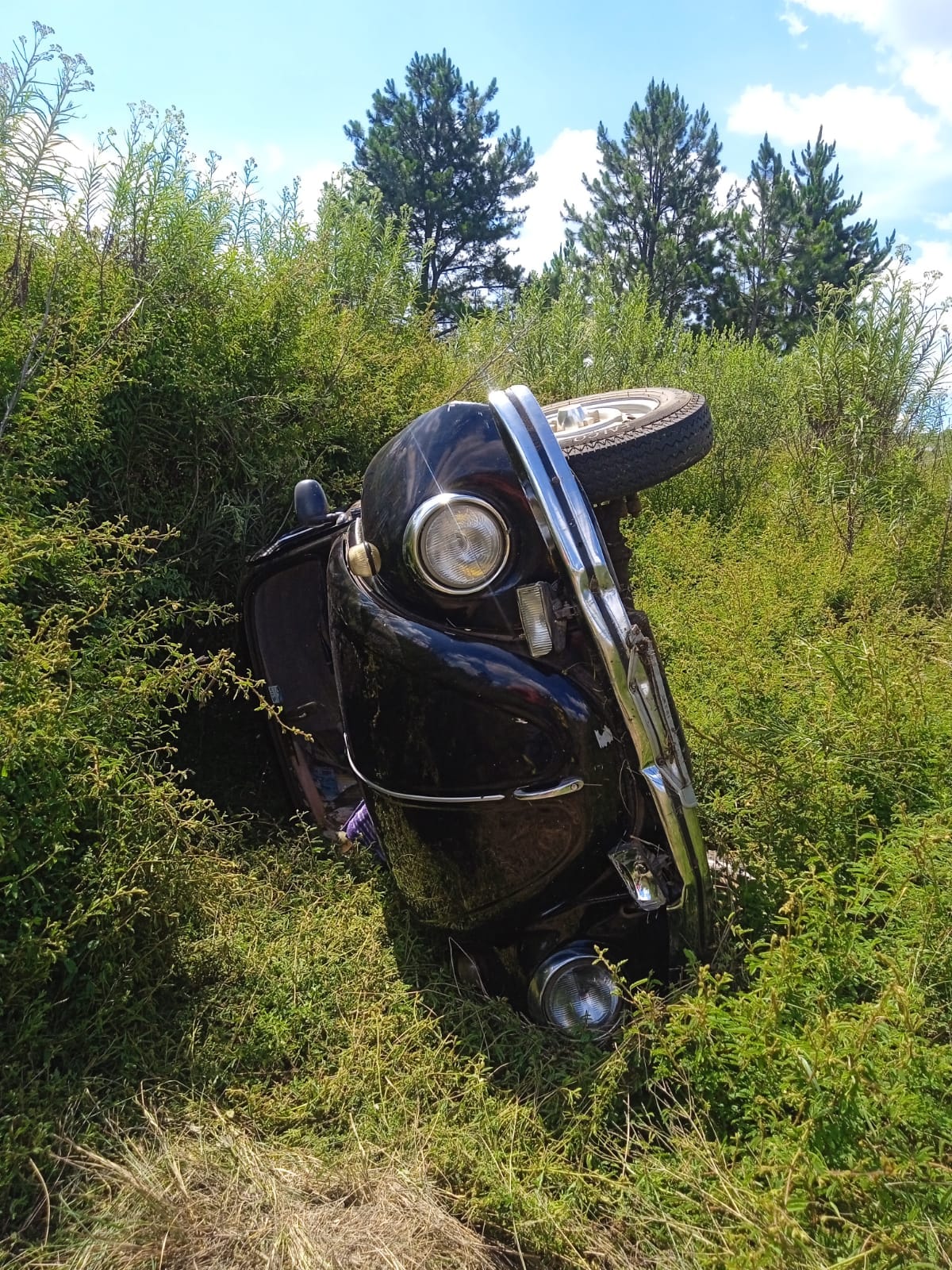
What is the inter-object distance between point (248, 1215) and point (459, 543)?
168cm

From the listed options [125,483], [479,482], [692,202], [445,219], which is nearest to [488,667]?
[479,482]

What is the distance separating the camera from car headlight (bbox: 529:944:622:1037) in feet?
7.55

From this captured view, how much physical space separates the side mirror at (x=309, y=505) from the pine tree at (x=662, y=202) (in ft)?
81.0

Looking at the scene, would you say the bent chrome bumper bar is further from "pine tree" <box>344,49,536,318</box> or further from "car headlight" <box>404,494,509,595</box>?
"pine tree" <box>344,49,536,318</box>

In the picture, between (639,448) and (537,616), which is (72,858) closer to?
(537,616)

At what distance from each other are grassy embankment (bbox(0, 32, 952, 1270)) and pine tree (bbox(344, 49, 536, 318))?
21.1m

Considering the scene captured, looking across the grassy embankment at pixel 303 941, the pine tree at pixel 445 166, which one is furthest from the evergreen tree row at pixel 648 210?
the grassy embankment at pixel 303 941

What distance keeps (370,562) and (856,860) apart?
5.64 feet

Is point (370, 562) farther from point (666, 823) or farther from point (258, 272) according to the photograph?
point (258, 272)

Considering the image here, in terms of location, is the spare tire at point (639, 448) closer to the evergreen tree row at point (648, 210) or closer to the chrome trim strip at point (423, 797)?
the chrome trim strip at point (423, 797)

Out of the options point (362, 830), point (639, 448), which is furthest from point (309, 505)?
point (639, 448)

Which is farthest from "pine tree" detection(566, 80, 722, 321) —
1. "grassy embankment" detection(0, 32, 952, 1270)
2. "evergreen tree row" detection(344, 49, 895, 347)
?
"grassy embankment" detection(0, 32, 952, 1270)

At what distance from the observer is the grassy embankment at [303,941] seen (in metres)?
1.77

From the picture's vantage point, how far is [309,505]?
3.46 m
